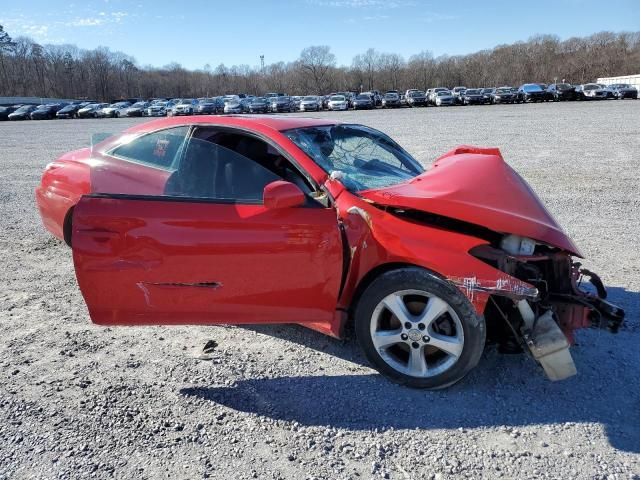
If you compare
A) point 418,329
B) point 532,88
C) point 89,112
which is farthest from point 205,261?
point 89,112

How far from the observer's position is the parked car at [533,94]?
44.2 meters

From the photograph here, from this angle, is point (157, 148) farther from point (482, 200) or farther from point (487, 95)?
point (487, 95)

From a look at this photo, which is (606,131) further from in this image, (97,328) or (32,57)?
(32,57)

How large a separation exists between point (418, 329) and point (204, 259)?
136 cm

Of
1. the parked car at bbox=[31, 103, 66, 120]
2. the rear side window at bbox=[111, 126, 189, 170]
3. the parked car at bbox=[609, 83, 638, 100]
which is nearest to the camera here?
the rear side window at bbox=[111, 126, 189, 170]

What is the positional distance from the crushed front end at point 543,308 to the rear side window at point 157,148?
90.0 inches

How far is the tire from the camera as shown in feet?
9.55

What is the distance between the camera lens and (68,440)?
8.82 feet

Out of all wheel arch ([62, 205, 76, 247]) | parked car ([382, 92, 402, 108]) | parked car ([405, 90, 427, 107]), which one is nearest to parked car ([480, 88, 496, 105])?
parked car ([405, 90, 427, 107])

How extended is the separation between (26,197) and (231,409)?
813 cm

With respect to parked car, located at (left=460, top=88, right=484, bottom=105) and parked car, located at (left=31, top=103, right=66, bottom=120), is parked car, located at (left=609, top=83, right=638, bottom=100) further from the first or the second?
parked car, located at (left=31, top=103, right=66, bottom=120)

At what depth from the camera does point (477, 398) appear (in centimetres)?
299

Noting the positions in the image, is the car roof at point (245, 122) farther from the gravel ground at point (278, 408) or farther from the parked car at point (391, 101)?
the parked car at point (391, 101)

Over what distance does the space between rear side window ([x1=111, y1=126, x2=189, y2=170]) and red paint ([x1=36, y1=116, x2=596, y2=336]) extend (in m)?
0.72
